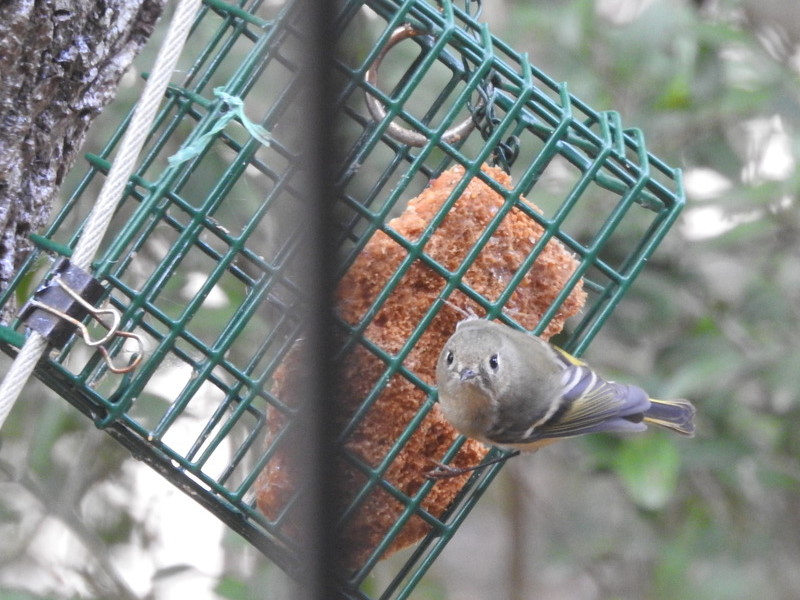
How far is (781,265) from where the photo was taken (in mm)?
4969

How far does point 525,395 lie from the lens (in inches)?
115

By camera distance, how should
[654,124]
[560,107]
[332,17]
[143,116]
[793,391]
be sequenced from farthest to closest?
[654,124] < [793,391] < [560,107] < [143,116] < [332,17]

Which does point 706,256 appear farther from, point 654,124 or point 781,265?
point 654,124

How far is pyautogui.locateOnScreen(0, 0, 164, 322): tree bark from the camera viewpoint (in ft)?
7.52

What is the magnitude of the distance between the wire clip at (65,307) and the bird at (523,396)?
0.80m

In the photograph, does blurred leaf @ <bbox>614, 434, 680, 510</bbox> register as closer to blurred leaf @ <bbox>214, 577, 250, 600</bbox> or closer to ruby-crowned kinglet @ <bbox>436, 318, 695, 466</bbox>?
ruby-crowned kinglet @ <bbox>436, 318, 695, 466</bbox>

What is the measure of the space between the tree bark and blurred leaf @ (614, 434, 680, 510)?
2.56m

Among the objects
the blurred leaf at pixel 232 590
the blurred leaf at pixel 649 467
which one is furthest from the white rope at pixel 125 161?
the blurred leaf at pixel 649 467

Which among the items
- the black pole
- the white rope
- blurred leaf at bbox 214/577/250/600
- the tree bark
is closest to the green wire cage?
the tree bark

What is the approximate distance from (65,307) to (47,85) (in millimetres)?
600

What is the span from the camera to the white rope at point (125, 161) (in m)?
1.92

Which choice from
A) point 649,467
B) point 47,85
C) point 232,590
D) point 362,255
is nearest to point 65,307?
point 47,85

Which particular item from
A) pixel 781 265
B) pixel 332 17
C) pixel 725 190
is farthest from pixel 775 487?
pixel 332 17

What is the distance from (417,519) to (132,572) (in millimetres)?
2562
